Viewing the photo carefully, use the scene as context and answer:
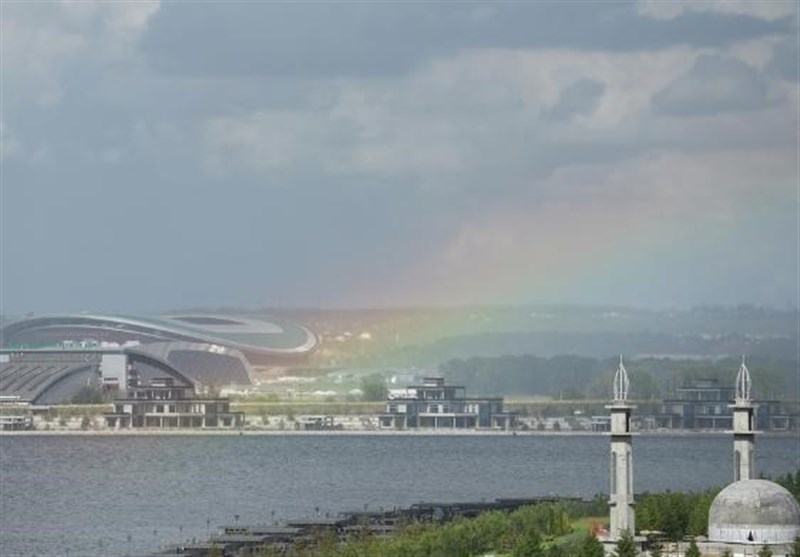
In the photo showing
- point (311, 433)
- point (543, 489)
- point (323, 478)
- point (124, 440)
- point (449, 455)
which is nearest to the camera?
point (543, 489)

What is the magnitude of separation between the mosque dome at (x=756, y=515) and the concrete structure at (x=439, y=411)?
74676 mm

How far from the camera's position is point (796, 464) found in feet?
242

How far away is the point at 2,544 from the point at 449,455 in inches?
1579

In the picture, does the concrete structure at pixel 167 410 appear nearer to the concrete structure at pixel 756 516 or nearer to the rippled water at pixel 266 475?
the rippled water at pixel 266 475

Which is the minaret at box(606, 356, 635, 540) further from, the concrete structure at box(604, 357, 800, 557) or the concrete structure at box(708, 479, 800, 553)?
the concrete structure at box(708, 479, 800, 553)

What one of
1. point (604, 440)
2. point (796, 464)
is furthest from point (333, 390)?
point (796, 464)

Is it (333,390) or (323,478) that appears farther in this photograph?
(333,390)

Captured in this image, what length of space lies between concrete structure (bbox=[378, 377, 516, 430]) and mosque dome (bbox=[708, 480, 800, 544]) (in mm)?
74676

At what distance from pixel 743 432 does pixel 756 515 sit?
2759mm

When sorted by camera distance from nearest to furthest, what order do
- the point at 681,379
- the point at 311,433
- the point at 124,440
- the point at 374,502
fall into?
the point at 374,502 < the point at 124,440 < the point at 311,433 < the point at 681,379

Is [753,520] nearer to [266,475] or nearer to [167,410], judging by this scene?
[266,475]

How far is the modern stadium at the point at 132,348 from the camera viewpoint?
371 ft

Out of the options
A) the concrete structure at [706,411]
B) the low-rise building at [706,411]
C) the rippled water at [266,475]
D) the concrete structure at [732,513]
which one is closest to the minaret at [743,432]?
the concrete structure at [732,513]

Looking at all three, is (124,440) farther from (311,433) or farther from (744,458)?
(744,458)
